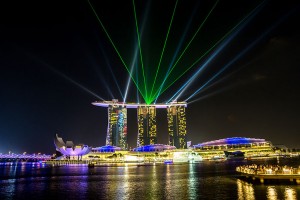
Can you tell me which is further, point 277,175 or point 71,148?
point 71,148

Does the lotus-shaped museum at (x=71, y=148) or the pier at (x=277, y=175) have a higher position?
the lotus-shaped museum at (x=71, y=148)

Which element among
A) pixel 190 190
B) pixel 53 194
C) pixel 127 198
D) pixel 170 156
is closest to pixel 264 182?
pixel 190 190

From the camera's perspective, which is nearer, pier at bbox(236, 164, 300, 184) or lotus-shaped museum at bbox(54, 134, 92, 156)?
pier at bbox(236, 164, 300, 184)

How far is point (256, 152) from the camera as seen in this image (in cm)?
19862

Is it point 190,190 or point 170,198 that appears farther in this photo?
point 190,190

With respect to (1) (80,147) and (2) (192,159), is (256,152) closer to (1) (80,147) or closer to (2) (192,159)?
(2) (192,159)

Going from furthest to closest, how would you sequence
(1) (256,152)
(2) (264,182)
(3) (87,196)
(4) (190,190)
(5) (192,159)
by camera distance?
1. (1) (256,152)
2. (5) (192,159)
3. (2) (264,182)
4. (4) (190,190)
5. (3) (87,196)

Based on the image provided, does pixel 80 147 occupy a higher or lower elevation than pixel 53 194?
higher

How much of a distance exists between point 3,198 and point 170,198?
2042cm

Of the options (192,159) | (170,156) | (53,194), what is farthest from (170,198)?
(170,156)

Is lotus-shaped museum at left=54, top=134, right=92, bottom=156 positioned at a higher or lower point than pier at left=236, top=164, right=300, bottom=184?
higher

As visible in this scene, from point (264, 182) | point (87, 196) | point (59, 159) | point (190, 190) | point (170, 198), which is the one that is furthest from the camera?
point (59, 159)

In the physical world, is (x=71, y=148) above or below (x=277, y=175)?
above

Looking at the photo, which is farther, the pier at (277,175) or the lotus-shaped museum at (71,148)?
the lotus-shaped museum at (71,148)
